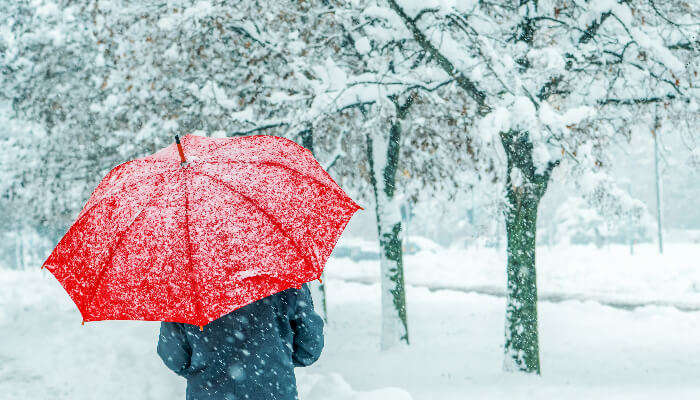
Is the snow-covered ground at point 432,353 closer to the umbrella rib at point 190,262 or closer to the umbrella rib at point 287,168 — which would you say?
the umbrella rib at point 287,168

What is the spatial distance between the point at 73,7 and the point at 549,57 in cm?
995

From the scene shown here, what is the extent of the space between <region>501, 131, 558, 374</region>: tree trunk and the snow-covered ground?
31 centimetres

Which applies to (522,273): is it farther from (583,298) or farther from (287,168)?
(583,298)

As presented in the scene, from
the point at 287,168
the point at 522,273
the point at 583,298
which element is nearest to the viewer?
the point at 287,168

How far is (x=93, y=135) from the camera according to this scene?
12219 mm

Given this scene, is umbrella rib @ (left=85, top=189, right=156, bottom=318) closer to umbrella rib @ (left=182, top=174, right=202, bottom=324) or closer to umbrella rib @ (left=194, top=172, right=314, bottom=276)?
umbrella rib @ (left=182, top=174, right=202, bottom=324)

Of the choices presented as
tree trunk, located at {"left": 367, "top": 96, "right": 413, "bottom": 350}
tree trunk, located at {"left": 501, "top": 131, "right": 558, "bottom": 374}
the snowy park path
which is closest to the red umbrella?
tree trunk, located at {"left": 501, "top": 131, "right": 558, "bottom": 374}

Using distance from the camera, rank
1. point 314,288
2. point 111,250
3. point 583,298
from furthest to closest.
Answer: point 583,298 < point 314,288 < point 111,250

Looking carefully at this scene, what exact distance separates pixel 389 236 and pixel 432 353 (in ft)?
6.92

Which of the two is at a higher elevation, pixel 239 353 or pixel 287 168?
pixel 287 168

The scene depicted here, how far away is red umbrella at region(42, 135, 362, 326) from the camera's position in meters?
2.15

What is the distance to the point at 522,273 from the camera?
7.03 metres

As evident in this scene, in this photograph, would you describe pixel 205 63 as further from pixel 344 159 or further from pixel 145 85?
pixel 344 159

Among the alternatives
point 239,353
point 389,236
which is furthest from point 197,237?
point 389,236
